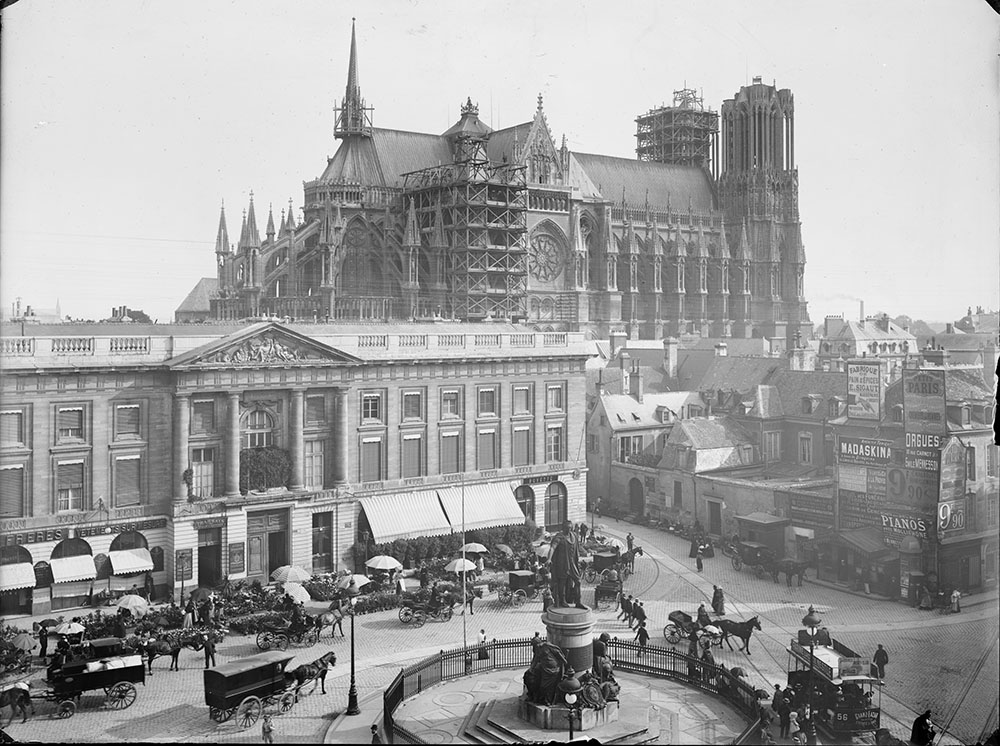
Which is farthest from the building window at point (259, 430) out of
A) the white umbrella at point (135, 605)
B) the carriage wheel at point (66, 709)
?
the carriage wheel at point (66, 709)

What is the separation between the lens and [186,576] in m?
39.7

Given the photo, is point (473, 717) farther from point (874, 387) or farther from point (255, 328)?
point (874, 387)

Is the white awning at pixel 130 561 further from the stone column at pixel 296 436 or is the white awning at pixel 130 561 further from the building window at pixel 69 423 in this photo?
the stone column at pixel 296 436

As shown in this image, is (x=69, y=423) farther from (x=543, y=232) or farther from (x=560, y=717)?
(x=543, y=232)

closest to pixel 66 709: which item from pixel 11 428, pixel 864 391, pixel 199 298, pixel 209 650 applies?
pixel 209 650

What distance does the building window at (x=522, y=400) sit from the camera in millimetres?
49678

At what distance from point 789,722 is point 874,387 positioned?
77.7ft

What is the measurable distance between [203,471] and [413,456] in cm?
969

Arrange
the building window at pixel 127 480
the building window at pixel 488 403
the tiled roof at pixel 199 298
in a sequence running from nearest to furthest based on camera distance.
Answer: the building window at pixel 127 480
the building window at pixel 488 403
the tiled roof at pixel 199 298

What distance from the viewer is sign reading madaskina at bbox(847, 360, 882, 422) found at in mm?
44656

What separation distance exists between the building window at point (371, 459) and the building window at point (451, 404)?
3.60 metres

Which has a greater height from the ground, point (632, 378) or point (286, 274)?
point (286, 274)

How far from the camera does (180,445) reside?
40094mm

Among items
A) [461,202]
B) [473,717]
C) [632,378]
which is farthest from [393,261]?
[473,717]
